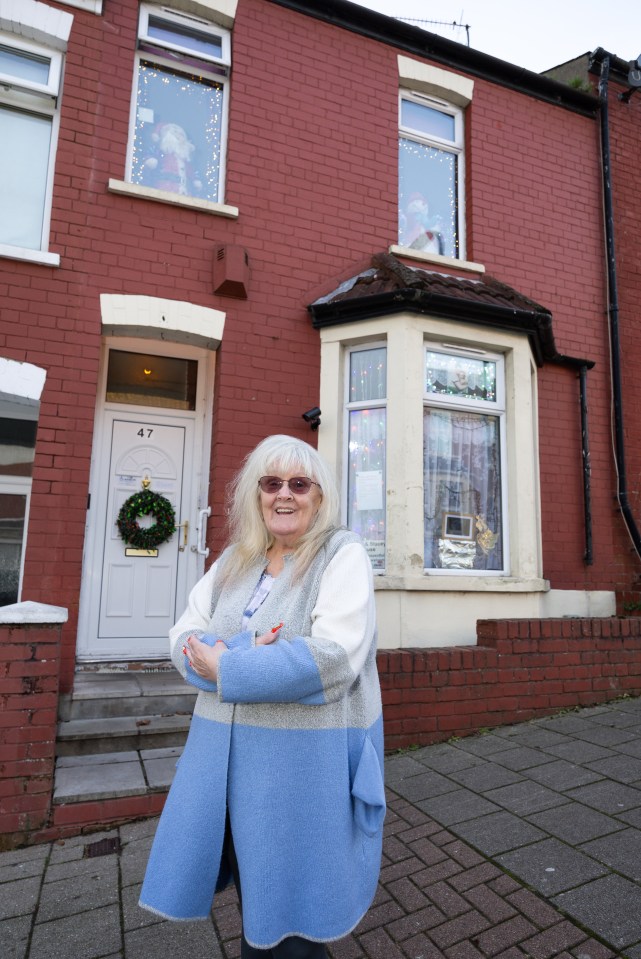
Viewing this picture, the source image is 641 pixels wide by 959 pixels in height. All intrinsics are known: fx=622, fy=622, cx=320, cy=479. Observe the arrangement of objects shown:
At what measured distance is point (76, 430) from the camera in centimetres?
466

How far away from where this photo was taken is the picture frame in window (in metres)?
5.25

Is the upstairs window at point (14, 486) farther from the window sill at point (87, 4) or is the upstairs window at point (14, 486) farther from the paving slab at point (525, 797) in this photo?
the paving slab at point (525, 797)

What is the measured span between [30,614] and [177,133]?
14.6ft

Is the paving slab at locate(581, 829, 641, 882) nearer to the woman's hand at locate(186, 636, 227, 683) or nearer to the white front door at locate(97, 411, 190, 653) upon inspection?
the woman's hand at locate(186, 636, 227, 683)

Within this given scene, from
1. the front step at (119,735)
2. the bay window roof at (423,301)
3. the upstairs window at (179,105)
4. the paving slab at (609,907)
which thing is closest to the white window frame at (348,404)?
the bay window roof at (423,301)

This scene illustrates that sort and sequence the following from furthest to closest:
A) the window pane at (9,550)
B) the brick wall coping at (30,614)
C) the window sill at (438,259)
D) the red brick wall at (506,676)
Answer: the window sill at (438,259), the window pane at (9,550), the red brick wall at (506,676), the brick wall coping at (30,614)

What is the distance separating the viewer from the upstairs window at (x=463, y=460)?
5.24 meters

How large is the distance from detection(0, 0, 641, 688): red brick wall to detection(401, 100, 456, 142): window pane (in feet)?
0.74

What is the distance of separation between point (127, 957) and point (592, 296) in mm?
6785

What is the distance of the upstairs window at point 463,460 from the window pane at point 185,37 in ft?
11.2

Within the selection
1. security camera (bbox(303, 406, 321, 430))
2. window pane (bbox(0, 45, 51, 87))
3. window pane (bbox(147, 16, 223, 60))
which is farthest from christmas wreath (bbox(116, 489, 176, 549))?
window pane (bbox(147, 16, 223, 60))

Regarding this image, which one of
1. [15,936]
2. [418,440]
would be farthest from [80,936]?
[418,440]

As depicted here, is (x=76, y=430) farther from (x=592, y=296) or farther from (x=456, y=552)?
(x=592, y=296)

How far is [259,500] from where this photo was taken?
191 centimetres
